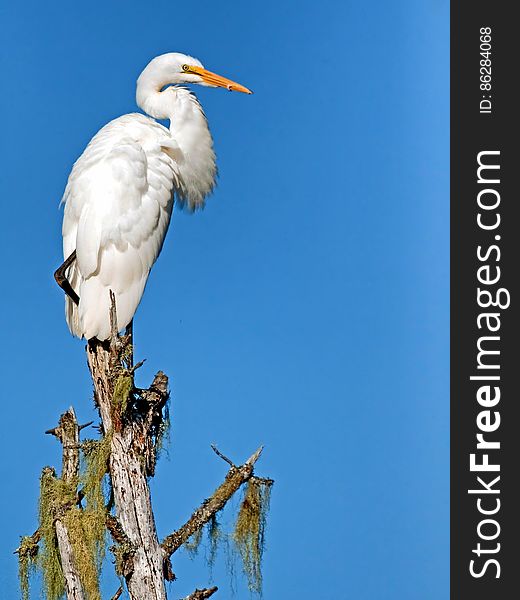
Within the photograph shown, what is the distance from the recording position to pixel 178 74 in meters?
7.48

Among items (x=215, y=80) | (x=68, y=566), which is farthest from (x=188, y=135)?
(x=68, y=566)

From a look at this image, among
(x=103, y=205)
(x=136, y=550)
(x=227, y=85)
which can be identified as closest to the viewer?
(x=136, y=550)

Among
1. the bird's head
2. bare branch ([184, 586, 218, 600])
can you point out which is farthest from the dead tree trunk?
the bird's head

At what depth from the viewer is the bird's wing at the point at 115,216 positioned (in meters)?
6.29

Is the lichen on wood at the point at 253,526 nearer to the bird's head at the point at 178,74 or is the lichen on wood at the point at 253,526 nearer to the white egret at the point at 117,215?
the white egret at the point at 117,215

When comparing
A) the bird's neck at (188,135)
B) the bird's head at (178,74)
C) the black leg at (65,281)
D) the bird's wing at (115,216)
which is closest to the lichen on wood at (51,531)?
the bird's wing at (115,216)

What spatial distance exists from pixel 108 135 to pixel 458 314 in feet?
9.83

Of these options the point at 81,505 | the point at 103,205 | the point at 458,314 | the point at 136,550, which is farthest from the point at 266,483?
the point at 103,205

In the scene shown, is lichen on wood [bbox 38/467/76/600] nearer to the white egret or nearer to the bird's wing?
the white egret

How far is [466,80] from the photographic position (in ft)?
17.8

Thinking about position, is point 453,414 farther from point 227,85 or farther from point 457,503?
point 227,85

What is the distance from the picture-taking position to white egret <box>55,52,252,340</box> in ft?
20.5

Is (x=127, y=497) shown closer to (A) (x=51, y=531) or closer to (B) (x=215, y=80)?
(A) (x=51, y=531)

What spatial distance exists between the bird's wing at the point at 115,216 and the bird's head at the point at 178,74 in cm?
85
